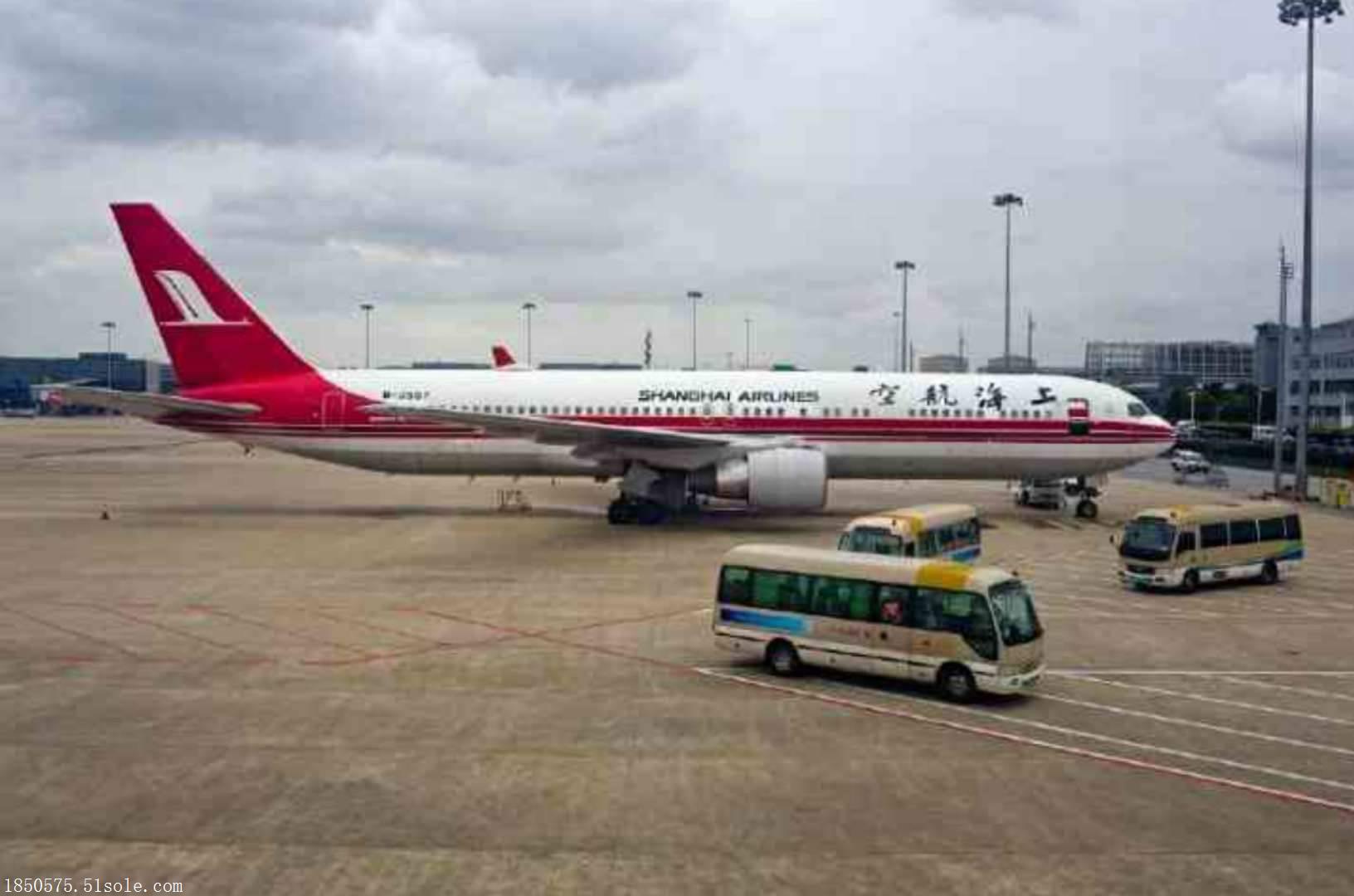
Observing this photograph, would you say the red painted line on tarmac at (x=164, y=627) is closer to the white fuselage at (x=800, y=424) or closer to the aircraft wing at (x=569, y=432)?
the aircraft wing at (x=569, y=432)

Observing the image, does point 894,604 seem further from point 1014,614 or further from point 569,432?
point 569,432

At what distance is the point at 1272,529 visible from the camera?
27812 mm

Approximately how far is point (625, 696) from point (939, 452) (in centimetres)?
2311

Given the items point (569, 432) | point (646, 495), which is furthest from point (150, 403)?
point (646, 495)

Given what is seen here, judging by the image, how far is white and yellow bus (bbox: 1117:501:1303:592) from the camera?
25.7 meters

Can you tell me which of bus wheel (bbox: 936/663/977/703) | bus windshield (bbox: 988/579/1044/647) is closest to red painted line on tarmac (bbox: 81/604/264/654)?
bus wheel (bbox: 936/663/977/703)

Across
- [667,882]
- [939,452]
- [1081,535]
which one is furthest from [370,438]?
[667,882]

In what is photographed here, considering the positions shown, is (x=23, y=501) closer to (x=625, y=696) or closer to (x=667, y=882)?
(x=625, y=696)

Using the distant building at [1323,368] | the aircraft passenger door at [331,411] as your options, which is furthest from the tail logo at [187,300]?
the distant building at [1323,368]

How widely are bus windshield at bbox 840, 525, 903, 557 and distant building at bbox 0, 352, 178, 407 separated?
16692 cm

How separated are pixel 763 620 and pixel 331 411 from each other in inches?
928

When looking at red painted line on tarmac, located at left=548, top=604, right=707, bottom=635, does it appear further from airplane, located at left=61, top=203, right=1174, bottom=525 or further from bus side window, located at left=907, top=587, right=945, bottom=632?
airplane, located at left=61, top=203, right=1174, bottom=525

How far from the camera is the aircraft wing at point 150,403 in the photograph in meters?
34.8

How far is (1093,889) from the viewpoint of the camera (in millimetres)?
10141
